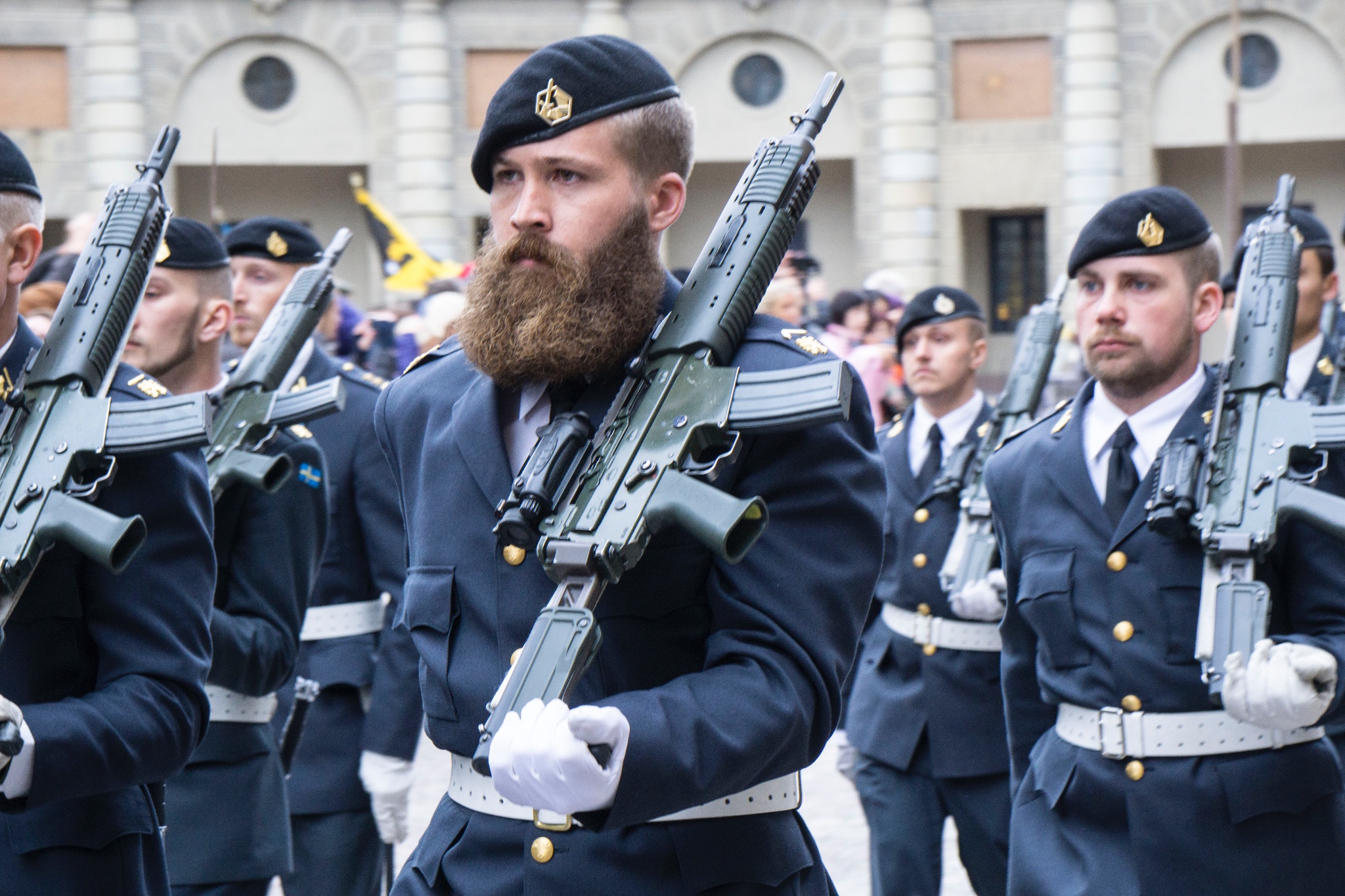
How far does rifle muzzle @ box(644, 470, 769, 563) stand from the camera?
222 centimetres

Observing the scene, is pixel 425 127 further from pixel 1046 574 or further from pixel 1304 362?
pixel 1046 574

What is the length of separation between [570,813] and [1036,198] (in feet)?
73.9

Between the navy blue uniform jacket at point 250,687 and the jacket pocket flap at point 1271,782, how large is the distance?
6.37 ft

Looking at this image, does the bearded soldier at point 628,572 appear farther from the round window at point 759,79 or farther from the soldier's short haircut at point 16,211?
the round window at point 759,79

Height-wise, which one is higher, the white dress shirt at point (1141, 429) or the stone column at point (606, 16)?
the stone column at point (606, 16)

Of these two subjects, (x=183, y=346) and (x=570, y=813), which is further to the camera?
(x=183, y=346)

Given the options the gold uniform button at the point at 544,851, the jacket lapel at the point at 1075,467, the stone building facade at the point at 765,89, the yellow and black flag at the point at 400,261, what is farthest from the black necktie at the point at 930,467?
the stone building facade at the point at 765,89

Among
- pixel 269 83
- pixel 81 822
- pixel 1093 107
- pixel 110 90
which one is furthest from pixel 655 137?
pixel 269 83

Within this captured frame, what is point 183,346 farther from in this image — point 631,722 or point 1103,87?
point 1103,87

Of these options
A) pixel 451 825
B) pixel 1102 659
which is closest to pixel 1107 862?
pixel 1102 659

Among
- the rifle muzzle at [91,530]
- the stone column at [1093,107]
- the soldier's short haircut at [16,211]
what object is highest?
the stone column at [1093,107]

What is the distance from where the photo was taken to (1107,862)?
3641 millimetres

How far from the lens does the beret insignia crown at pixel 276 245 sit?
18.4ft

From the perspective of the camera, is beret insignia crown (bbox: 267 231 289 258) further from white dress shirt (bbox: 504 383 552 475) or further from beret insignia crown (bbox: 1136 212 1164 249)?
white dress shirt (bbox: 504 383 552 475)
